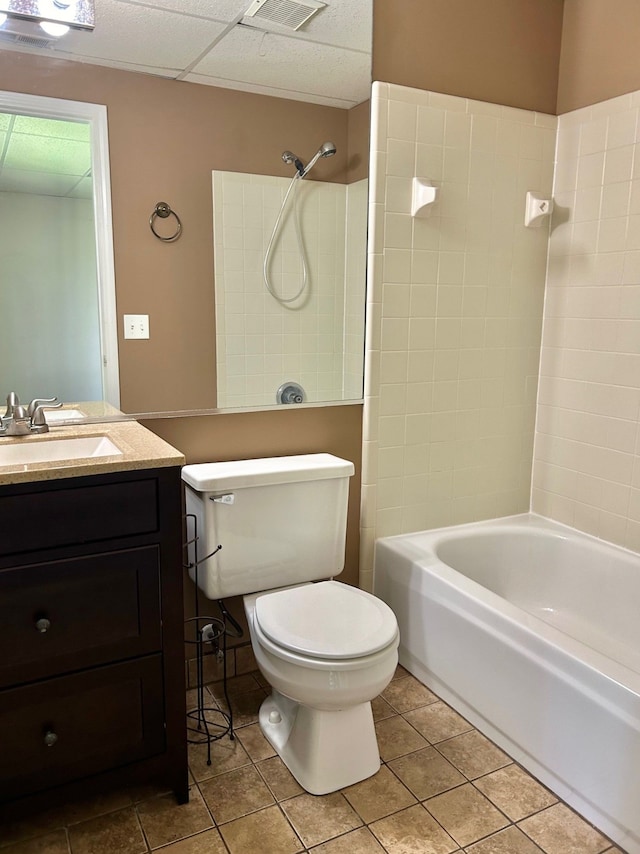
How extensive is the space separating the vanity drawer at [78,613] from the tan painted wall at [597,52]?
2134 mm

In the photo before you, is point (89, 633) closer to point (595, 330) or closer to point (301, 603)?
point (301, 603)

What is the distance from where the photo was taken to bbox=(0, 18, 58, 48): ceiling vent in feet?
5.56

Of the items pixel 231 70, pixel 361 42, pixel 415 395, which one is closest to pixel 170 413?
pixel 415 395

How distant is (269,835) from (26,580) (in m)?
0.86

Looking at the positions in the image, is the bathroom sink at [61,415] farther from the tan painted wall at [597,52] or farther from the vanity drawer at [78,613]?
the tan painted wall at [597,52]

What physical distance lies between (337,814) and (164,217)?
171cm

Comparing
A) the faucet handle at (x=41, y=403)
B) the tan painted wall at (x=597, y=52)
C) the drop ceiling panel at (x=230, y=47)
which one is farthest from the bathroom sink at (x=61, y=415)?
the tan painted wall at (x=597, y=52)

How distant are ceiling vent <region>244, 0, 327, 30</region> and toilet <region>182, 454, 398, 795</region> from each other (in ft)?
4.36

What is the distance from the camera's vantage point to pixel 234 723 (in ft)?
6.75

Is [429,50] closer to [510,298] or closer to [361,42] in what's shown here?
[361,42]

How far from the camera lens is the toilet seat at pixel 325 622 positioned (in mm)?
1675

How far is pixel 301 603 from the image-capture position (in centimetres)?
190

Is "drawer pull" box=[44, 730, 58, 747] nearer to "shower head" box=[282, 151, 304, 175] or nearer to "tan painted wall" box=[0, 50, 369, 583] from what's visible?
"tan painted wall" box=[0, 50, 369, 583]

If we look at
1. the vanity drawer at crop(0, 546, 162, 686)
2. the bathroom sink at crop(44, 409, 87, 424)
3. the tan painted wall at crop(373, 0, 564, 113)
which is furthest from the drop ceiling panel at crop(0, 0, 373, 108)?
the vanity drawer at crop(0, 546, 162, 686)
